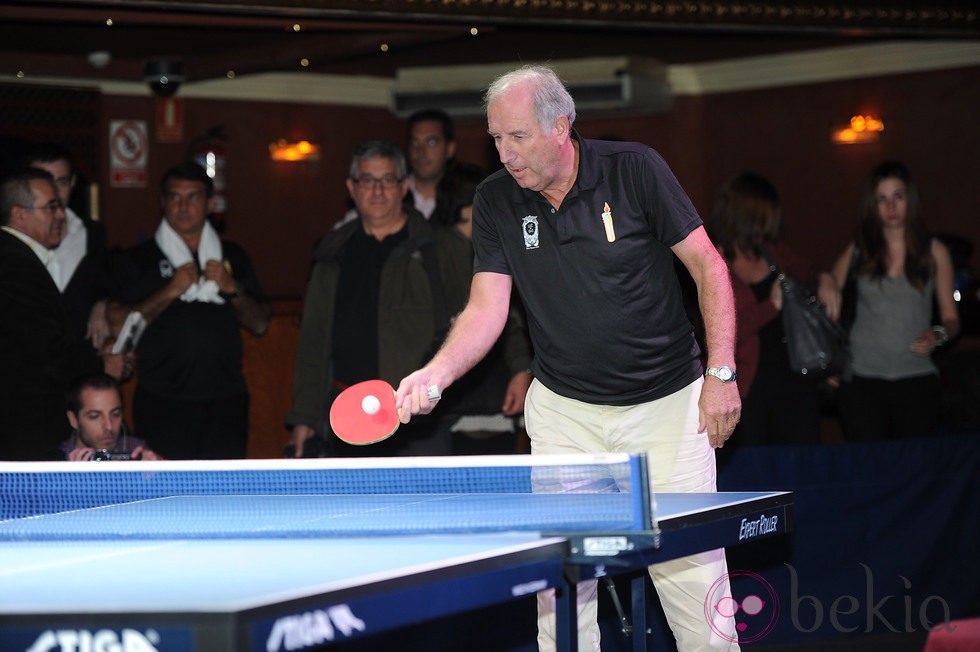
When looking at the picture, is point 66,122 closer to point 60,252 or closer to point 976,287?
point 60,252

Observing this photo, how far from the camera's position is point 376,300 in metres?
5.93

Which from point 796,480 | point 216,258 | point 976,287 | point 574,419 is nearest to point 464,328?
point 574,419

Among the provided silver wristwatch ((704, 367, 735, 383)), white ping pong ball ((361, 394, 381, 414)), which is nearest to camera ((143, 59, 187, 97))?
silver wristwatch ((704, 367, 735, 383))

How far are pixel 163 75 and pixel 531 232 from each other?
30.9ft

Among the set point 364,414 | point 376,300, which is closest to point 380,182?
point 376,300

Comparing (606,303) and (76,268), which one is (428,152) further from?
(606,303)

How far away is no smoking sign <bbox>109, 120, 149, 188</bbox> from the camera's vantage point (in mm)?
13711

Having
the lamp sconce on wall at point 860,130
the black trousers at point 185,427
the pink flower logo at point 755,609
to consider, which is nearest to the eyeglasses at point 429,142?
the black trousers at point 185,427

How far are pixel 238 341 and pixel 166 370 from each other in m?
0.42

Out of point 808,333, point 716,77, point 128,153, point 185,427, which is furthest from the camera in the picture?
point 716,77

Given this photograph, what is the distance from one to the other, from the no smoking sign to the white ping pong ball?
11022 millimetres

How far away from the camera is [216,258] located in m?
6.77

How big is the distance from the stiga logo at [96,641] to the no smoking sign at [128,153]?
12.1 m

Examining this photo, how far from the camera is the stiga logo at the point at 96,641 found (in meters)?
2.12
